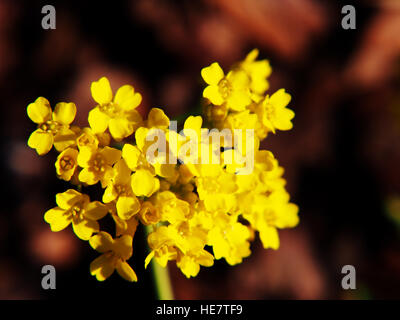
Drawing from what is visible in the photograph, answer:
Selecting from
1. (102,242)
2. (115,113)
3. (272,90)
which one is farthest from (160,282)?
(272,90)

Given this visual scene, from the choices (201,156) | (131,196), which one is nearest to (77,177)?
(131,196)

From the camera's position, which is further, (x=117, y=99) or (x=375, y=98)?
(x=375, y=98)

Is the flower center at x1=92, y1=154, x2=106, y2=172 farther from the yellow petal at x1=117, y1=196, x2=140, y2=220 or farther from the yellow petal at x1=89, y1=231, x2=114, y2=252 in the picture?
the yellow petal at x1=89, y1=231, x2=114, y2=252

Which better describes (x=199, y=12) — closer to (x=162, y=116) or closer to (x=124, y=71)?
(x=124, y=71)

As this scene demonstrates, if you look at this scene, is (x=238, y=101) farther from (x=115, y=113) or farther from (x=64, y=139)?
(x=64, y=139)

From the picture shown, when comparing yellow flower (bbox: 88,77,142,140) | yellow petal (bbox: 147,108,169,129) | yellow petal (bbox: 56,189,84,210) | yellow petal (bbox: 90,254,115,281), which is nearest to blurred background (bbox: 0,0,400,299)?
yellow petal (bbox: 90,254,115,281)

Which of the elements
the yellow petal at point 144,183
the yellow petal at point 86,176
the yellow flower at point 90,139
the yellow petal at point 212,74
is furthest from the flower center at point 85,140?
the yellow petal at point 212,74
